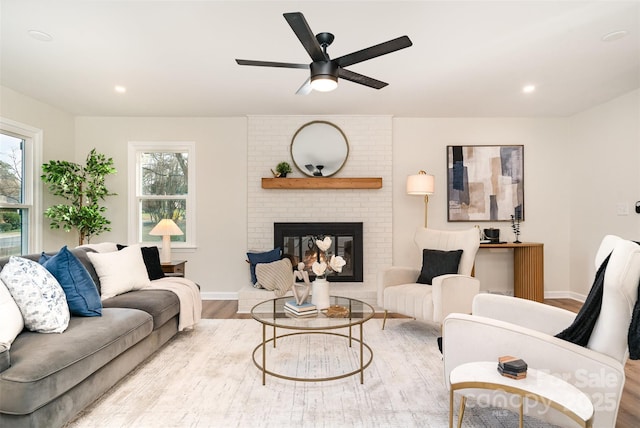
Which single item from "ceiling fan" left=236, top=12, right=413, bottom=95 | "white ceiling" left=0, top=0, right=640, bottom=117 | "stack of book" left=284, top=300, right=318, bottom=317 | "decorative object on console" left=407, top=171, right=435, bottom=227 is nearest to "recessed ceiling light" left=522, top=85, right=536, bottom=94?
"white ceiling" left=0, top=0, right=640, bottom=117

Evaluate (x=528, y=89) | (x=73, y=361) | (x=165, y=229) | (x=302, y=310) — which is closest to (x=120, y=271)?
(x=73, y=361)

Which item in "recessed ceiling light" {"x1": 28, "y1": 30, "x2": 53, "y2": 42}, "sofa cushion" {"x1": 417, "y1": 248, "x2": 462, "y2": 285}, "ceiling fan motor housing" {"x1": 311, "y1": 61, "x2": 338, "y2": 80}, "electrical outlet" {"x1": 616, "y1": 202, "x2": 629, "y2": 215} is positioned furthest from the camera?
"electrical outlet" {"x1": 616, "y1": 202, "x2": 629, "y2": 215}

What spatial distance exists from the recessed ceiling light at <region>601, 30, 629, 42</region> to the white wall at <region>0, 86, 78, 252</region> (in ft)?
18.4

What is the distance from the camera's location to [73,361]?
6.03 ft

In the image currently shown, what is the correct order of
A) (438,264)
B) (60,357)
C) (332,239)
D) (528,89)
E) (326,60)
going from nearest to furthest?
(60,357)
(326,60)
(438,264)
(528,89)
(332,239)

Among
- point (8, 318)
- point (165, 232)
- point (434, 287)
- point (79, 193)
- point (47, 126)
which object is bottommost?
point (434, 287)

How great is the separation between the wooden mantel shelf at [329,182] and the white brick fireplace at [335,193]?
7.0 inches

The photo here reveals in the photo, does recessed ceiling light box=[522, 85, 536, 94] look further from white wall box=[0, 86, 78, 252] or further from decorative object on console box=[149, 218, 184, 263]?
white wall box=[0, 86, 78, 252]

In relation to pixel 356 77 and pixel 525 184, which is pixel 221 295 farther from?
pixel 525 184

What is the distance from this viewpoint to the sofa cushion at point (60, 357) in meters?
1.59

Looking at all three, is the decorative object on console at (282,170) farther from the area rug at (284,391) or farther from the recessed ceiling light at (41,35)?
the recessed ceiling light at (41,35)

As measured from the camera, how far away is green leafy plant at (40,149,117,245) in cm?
427

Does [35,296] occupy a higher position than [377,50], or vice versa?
[377,50]

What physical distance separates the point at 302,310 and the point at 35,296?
158cm
